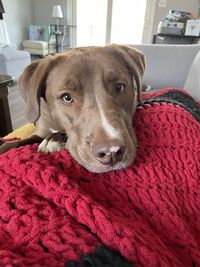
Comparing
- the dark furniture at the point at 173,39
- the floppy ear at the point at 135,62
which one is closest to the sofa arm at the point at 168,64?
the floppy ear at the point at 135,62

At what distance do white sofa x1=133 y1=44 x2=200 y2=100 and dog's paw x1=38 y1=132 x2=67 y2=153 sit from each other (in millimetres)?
1509

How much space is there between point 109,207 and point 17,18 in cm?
1011

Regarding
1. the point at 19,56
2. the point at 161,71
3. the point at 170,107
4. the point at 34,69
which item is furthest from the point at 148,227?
the point at 19,56

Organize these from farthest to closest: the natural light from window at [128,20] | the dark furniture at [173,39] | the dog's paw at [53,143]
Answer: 1. the natural light from window at [128,20]
2. the dark furniture at [173,39]
3. the dog's paw at [53,143]

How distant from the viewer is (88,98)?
1.10 meters

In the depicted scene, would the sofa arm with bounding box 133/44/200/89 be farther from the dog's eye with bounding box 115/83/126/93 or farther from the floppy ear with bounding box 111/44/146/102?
the dog's eye with bounding box 115/83/126/93

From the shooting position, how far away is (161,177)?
83 cm

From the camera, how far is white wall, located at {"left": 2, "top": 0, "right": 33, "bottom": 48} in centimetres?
887

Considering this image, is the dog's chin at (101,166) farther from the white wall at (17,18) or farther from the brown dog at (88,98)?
the white wall at (17,18)

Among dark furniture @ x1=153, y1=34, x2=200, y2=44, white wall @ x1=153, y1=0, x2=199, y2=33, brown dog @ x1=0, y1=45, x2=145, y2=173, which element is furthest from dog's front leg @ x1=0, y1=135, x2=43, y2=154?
white wall @ x1=153, y1=0, x2=199, y2=33

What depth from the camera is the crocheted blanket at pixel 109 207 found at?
0.53 m

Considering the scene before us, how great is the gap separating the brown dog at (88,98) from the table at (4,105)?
3.97 ft

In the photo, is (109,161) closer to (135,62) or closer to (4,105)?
(135,62)

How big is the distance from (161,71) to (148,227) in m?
2.05
